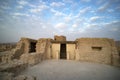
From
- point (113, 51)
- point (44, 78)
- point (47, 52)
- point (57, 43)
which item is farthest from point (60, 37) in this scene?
point (44, 78)

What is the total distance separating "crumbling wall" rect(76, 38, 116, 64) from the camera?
12.5m

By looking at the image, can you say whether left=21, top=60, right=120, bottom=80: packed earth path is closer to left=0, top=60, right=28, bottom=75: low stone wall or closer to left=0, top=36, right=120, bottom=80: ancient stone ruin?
left=0, top=60, right=28, bottom=75: low stone wall

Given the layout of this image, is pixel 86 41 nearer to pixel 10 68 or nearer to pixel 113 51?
pixel 113 51

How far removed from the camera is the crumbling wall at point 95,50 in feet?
41.2

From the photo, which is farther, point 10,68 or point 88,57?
point 88,57

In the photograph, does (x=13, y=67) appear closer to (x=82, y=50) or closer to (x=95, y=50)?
(x=82, y=50)

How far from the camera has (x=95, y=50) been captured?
13.5 m

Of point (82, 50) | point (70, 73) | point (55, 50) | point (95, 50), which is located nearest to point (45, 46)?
point (55, 50)

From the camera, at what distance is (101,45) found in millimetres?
12984

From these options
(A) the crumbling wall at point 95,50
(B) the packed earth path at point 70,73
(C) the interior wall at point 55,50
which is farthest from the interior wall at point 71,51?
(B) the packed earth path at point 70,73

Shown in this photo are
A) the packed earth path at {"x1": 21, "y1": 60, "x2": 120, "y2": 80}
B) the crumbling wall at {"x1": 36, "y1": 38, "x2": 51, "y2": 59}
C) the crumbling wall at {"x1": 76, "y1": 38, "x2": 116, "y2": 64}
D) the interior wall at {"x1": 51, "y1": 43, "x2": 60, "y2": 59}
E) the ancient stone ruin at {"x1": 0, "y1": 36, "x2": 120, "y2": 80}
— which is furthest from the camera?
the interior wall at {"x1": 51, "y1": 43, "x2": 60, "y2": 59}

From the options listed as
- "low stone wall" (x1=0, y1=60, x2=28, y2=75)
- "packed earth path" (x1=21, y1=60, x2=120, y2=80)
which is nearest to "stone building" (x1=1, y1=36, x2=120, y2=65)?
"packed earth path" (x1=21, y1=60, x2=120, y2=80)

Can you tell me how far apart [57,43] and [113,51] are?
8.09 metres

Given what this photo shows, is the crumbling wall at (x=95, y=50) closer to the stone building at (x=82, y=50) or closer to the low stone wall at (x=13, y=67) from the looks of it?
the stone building at (x=82, y=50)
